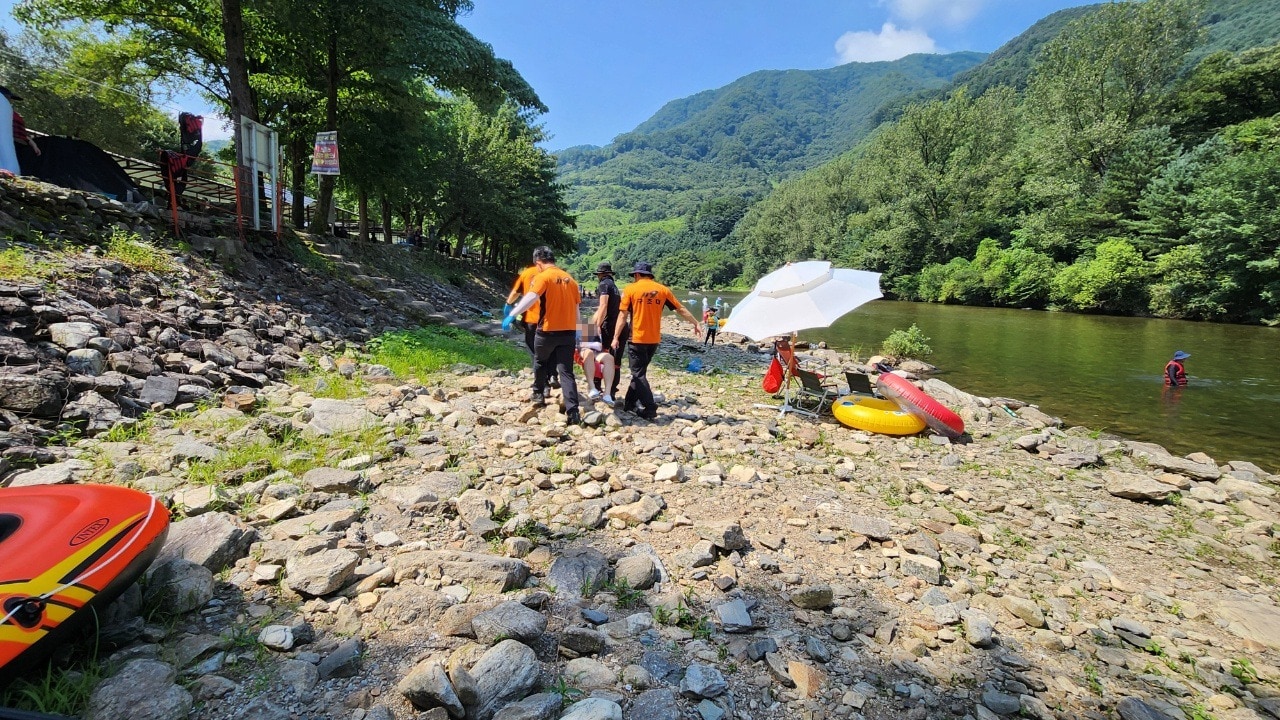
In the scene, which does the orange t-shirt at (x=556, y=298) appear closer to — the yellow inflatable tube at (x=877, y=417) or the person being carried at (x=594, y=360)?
the person being carried at (x=594, y=360)

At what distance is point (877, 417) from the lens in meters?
7.65

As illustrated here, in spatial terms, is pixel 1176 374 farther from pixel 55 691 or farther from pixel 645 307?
pixel 55 691

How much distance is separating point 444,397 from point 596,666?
549 cm

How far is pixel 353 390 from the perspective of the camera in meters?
6.94

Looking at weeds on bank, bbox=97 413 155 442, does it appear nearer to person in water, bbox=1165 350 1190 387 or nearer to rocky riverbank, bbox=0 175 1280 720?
rocky riverbank, bbox=0 175 1280 720

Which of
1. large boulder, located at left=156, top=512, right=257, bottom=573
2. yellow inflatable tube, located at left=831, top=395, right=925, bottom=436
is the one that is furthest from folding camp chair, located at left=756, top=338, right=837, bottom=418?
large boulder, located at left=156, top=512, right=257, bottom=573

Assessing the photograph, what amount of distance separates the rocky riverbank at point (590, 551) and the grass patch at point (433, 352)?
1.15 m

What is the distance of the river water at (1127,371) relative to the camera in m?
9.61

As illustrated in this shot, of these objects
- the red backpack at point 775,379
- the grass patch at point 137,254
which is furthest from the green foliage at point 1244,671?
the grass patch at point 137,254

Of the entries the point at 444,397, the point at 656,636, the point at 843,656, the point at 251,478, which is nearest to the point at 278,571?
the point at 251,478

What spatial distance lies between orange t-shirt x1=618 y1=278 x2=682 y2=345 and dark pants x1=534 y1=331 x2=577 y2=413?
95cm

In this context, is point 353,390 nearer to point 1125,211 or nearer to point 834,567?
point 834,567

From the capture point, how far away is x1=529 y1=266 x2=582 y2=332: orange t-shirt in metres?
6.40

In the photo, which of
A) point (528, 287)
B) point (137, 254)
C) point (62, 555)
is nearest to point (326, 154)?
point (137, 254)
